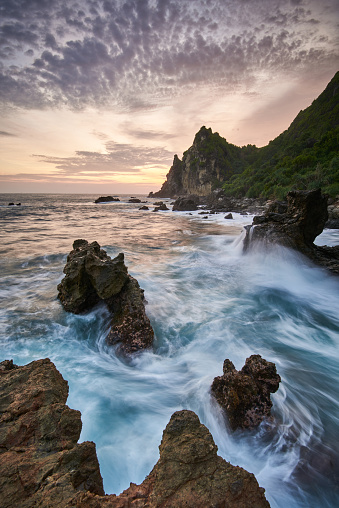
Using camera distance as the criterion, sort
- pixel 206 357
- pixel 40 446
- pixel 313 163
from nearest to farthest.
Answer: pixel 40 446, pixel 206 357, pixel 313 163

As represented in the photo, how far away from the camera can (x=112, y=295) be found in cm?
586

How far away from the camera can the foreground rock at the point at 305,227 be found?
29.9 feet

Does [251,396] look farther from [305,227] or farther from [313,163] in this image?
[313,163]

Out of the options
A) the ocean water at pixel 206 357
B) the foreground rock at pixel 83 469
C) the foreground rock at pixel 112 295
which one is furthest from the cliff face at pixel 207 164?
the foreground rock at pixel 83 469

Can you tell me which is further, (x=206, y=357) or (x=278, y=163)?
(x=278, y=163)

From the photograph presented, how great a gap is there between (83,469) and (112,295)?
167 inches

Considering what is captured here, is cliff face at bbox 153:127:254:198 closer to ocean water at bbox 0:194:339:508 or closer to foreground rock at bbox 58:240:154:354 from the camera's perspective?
ocean water at bbox 0:194:339:508

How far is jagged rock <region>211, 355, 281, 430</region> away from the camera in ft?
10.6

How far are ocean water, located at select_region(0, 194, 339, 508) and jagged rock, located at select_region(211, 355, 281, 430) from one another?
162 mm

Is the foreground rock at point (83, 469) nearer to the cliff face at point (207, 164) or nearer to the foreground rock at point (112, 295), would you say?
the foreground rock at point (112, 295)

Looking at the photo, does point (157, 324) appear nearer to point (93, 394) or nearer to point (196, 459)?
point (93, 394)

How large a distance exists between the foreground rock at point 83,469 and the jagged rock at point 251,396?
1551 mm

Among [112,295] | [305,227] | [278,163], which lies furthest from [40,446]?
[278,163]

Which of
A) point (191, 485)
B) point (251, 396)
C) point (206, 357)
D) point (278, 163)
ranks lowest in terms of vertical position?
point (206, 357)
